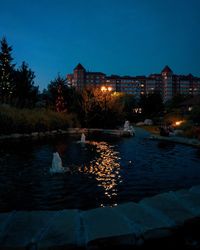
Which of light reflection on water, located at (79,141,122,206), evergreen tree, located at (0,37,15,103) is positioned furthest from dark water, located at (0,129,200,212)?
evergreen tree, located at (0,37,15,103)

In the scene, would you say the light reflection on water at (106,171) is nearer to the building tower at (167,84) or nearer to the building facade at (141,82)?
the building facade at (141,82)

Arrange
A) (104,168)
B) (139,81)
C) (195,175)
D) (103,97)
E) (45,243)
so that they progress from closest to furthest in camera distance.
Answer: (45,243)
(195,175)
(104,168)
(103,97)
(139,81)

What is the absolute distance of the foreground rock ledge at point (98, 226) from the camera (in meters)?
3.20

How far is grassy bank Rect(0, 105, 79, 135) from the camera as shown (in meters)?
20.2

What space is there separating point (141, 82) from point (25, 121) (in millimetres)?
144599

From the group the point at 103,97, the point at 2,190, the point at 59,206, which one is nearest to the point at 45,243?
the point at 59,206

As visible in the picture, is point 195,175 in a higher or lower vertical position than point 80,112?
lower

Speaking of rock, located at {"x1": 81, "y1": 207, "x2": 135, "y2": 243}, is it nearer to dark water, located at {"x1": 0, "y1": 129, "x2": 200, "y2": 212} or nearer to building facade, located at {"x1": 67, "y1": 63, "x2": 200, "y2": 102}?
dark water, located at {"x1": 0, "y1": 129, "x2": 200, "y2": 212}

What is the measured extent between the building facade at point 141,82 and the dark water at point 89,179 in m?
141

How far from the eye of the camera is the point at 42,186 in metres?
7.27

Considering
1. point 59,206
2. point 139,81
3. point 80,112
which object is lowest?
point 59,206

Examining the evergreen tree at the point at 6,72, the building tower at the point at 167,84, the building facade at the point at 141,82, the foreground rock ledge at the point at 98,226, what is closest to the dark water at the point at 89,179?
the foreground rock ledge at the point at 98,226

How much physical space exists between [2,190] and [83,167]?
134 inches

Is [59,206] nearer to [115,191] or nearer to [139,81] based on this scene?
[115,191]
